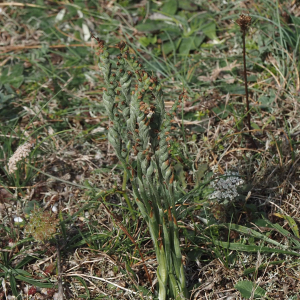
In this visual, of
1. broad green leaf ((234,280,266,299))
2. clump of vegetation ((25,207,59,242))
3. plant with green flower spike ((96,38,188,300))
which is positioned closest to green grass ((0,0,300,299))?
broad green leaf ((234,280,266,299))

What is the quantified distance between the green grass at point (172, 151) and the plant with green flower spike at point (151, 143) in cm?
29

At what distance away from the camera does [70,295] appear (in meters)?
2.44

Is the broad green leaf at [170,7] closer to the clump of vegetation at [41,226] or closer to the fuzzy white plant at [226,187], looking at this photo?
the fuzzy white plant at [226,187]

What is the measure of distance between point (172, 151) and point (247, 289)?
3.58ft

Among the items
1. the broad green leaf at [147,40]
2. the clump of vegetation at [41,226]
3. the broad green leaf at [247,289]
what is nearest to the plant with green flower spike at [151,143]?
the broad green leaf at [247,289]

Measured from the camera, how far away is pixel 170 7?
412 centimetres

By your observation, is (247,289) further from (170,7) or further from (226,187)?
(170,7)

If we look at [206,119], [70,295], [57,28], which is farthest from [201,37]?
[70,295]

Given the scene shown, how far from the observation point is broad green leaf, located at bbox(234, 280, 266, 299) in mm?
2166

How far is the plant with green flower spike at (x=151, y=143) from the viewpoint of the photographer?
1701 mm

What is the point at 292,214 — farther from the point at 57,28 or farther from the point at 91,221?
the point at 57,28

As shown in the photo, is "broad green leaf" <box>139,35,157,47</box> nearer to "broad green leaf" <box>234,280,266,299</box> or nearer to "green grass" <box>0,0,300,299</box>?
"green grass" <box>0,0,300,299</box>

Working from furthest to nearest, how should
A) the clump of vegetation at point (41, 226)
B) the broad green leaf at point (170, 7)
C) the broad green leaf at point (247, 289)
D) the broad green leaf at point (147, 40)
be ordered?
the broad green leaf at point (170, 7), the broad green leaf at point (147, 40), the clump of vegetation at point (41, 226), the broad green leaf at point (247, 289)

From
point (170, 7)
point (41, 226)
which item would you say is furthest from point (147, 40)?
point (41, 226)
